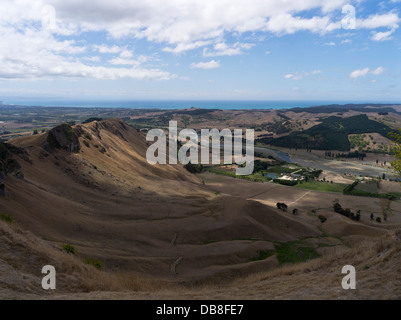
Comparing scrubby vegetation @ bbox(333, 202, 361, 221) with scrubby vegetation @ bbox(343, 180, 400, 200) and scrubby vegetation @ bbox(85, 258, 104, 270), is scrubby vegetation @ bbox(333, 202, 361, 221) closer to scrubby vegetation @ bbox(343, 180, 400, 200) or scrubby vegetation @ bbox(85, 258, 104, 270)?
scrubby vegetation @ bbox(343, 180, 400, 200)

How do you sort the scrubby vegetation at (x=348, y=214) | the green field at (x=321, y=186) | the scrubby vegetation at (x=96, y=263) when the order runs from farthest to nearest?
1. the green field at (x=321, y=186)
2. the scrubby vegetation at (x=348, y=214)
3. the scrubby vegetation at (x=96, y=263)

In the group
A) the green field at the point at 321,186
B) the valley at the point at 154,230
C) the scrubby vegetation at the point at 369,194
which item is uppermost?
the valley at the point at 154,230

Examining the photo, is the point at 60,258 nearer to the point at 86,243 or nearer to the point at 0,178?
the point at 86,243

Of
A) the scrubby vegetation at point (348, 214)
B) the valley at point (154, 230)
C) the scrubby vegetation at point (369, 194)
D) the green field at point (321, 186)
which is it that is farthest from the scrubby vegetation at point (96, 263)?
the scrubby vegetation at point (369, 194)

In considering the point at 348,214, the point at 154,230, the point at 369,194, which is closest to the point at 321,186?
the point at 369,194

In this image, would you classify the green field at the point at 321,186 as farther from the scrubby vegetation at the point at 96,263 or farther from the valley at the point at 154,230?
the scrubby vegetation at the point at 96,263

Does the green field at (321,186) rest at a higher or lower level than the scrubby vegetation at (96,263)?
lower

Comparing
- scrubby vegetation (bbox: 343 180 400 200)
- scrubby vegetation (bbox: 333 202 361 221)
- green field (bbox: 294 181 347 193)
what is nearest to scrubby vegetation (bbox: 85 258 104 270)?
scrubby vegetation (bbox: 333 202 361 221)

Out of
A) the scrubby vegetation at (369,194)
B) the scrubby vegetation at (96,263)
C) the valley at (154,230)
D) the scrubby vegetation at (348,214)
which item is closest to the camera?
the valley at (154,230)
